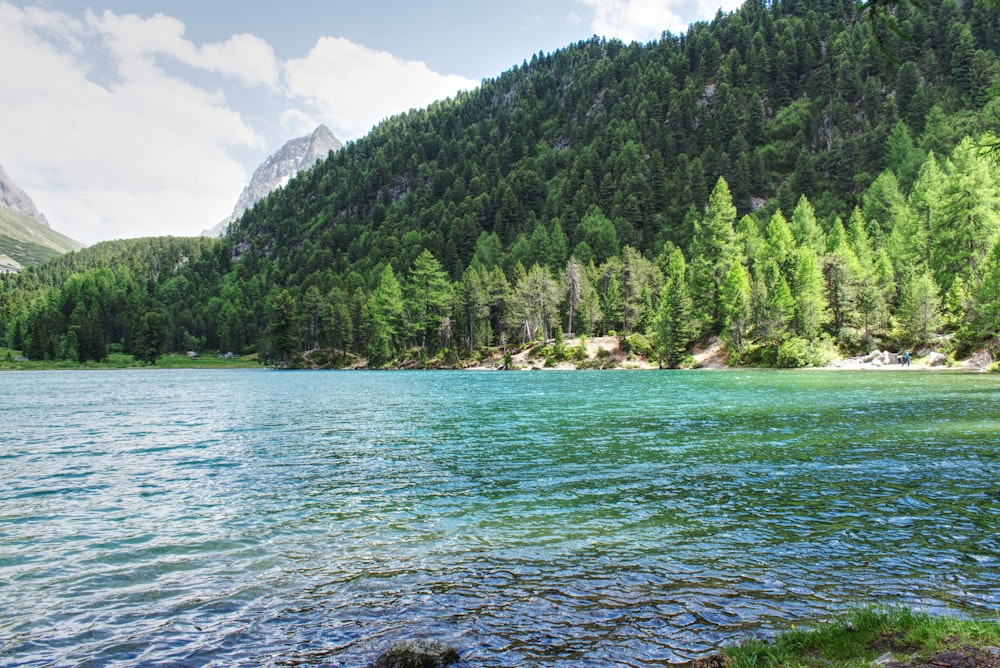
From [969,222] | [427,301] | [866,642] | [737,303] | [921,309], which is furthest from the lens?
[427,301]

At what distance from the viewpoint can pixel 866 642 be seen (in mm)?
7219

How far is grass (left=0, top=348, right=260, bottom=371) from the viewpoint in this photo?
159 m

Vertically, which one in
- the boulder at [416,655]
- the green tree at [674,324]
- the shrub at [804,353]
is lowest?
the boulder at [416,655]

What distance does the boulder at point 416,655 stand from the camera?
7.70 meters

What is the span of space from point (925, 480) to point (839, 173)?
173 metres

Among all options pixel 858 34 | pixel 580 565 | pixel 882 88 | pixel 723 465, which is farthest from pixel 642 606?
pixel 858 34

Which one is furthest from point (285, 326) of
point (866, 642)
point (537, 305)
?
point (866, 642)

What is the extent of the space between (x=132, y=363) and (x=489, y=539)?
637 ft

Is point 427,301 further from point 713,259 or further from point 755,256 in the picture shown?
point 755,256

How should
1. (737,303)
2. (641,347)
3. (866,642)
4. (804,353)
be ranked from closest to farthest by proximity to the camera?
(866,642)
(804,353)
(737,303)
(641,347)

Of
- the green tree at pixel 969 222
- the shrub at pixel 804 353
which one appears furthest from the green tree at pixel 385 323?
the green tree at pixel 969 222

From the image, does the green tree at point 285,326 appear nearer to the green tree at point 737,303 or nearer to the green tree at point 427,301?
the green tree at point 427,301

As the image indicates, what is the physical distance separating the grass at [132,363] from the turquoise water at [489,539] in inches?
6267

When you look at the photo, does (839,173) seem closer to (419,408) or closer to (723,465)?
(419,408)
